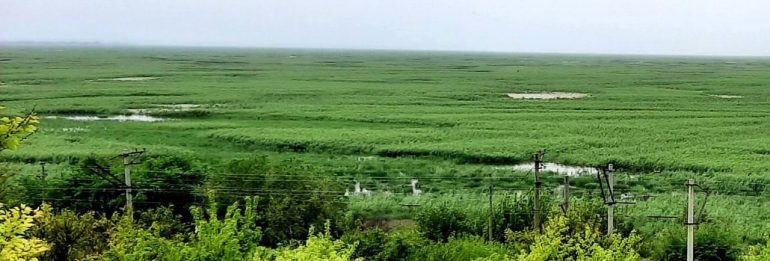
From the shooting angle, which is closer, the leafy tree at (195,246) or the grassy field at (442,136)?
the leafy tree at (195,246)

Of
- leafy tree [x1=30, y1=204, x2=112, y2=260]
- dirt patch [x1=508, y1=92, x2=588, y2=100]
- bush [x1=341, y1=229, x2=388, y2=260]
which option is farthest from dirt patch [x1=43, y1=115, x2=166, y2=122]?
bush [x1=341, y1=229, x2=388, y2=260]

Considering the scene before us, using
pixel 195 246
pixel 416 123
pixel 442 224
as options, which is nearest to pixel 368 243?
pixel 442 224

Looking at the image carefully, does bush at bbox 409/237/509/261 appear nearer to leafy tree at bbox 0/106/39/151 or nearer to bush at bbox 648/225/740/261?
bush at bbox 648/225/740/261

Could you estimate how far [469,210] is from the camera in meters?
27.2

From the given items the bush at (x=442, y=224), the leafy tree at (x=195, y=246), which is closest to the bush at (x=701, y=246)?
the bush at (x=442, y=224)

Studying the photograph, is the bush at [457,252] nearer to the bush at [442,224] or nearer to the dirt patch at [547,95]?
the bush at [442,224]

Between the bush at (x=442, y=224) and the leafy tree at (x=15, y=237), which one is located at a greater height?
the leafy tree at (x=15, y=237)

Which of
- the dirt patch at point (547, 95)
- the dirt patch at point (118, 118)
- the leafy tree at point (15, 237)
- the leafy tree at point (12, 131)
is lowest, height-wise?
the dirt patch at point (118, 118)

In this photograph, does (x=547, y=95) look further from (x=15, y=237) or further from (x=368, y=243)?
(x=15, y=237)

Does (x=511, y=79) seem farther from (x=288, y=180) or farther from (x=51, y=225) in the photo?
(x=51, y=225)

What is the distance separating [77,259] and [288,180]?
7.84 metres

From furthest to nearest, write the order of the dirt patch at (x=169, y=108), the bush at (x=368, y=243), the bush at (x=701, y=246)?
the dirt patch at (x=169, y=108)
the bush at (x=701, y=246)
the bush at (x=368, y=243)

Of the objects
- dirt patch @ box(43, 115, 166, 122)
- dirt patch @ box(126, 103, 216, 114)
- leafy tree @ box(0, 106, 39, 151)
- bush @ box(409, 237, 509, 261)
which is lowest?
bush @ box(409, 237, 509, 261)

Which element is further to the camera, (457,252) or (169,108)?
(169,108)
